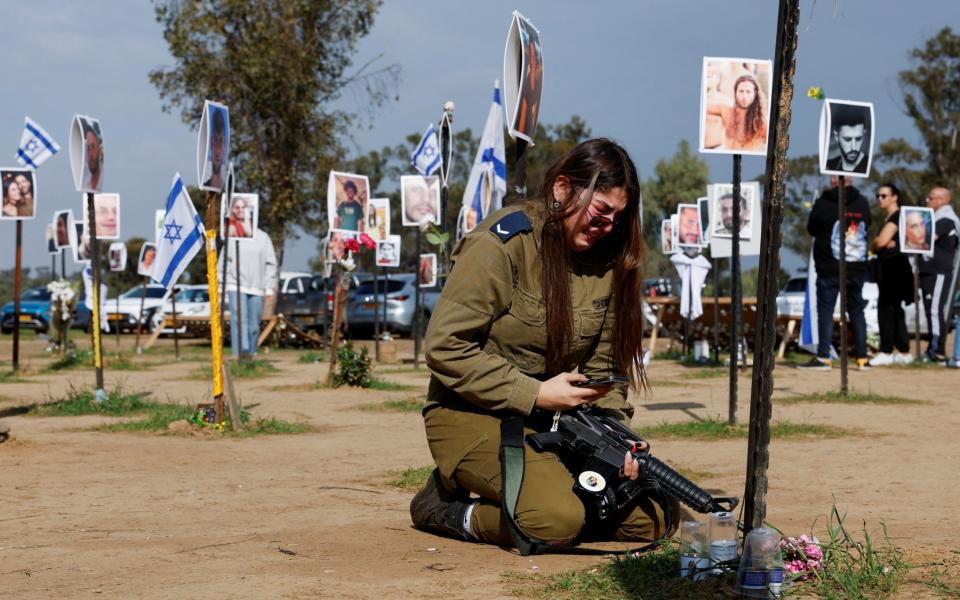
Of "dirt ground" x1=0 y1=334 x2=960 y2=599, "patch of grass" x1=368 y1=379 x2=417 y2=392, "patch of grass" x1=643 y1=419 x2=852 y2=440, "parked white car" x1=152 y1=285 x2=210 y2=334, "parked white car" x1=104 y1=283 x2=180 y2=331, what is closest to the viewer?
"dirt ground" x1=0 y1=334 x2=960 y2=599

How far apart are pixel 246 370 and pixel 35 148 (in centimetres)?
338

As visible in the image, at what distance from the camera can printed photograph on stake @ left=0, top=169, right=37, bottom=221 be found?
15.4 m

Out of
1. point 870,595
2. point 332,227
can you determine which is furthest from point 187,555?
point 332,227

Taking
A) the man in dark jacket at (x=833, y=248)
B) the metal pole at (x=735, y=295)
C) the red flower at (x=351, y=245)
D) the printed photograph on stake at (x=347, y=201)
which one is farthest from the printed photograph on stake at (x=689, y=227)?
the metal pole at (x=735, y=295)

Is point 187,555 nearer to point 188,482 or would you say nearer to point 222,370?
point 188,482

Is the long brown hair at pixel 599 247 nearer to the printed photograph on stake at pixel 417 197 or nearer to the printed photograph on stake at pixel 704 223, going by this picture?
the printed photograph on stake at pixel 417 197

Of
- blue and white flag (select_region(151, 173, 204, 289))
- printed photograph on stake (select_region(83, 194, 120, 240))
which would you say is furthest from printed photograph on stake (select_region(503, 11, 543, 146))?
printed photograph on stake (select_region(83, 194, 120, 240))

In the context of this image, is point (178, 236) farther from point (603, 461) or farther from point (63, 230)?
point (63, 230)

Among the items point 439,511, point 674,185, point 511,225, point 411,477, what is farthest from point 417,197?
point 674,185

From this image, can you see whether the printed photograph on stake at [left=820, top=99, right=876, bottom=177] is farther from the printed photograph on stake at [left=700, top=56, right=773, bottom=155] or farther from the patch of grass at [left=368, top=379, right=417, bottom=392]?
the patch of grass at [left=368, top=379, right=417, bottom=392]

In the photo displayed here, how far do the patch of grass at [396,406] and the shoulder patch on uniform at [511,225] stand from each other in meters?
6.01

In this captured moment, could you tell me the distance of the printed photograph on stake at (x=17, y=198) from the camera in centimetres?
1545

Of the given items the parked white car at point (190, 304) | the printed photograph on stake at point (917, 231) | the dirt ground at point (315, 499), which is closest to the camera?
the dirt ground at point (315, 499)

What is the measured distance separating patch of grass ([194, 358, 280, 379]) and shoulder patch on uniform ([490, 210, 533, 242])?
10.4m
